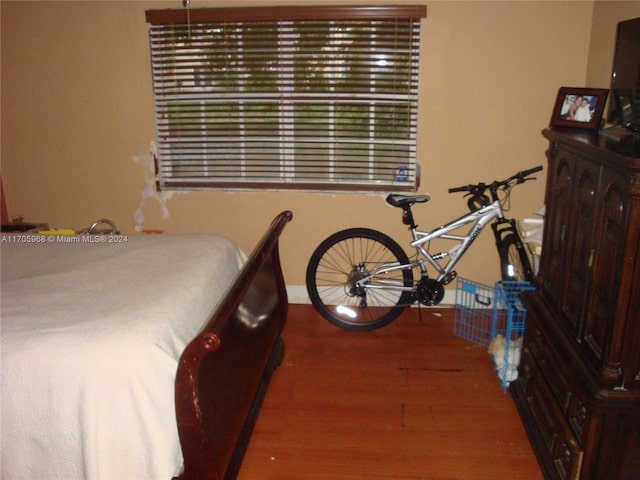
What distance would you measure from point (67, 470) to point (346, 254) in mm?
2384

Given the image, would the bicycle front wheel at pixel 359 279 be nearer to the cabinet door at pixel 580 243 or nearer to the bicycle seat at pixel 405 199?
the bicycle seat at pixel 405 199

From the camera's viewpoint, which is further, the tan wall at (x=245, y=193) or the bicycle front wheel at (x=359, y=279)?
the bicycle front wheel at (x=359, y=279)

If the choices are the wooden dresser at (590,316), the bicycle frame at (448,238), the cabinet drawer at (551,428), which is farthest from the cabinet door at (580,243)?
the bicycle frame at (448,238)

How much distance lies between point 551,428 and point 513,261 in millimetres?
1671

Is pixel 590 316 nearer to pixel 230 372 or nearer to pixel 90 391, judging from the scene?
pixel 230 372

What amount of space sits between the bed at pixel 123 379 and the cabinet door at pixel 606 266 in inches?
47.6

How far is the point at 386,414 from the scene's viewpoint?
8.68 ft

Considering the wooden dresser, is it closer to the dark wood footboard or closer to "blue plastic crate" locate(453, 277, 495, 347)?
"blue plastic crate" locate(453, 277, 495, 347)

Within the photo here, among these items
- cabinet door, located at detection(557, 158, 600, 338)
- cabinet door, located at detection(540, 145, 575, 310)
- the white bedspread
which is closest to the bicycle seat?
cabinet door, located at detection(540, 145, 575, 310)

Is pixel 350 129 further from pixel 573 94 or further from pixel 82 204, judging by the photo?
pixel 82 204

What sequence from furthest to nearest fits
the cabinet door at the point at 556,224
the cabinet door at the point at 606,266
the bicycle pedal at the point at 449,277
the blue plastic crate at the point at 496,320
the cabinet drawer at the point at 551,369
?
1. the bicycle pedal at the point at 449,277
2. the blue plastic crate at the point at 496,320
3. the cabinet door at the point at 556,224
4. the cabinet drawer at the point at 551,369
5. the cabinet door at the point at 606,266

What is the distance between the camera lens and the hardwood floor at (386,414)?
2305 millimetres

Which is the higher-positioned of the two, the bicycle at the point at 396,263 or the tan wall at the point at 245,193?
the tan wall at the point at 245,193

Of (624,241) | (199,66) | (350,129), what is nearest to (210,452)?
(624,241)
